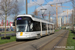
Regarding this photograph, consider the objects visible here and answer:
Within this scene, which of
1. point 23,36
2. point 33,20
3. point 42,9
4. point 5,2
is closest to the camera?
point 23,36

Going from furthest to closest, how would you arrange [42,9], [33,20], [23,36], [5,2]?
1. [42,9]
2. [5,2]
3. [33,20]
4. [23,36]

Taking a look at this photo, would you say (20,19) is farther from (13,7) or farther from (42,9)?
(42,9)

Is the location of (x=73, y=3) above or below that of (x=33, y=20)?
above

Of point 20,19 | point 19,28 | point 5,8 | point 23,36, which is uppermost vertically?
point 5,8

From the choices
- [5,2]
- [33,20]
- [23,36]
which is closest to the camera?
[23,36]

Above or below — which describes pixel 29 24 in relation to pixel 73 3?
below

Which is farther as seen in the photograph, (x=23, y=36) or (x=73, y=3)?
(x=73, y=3)

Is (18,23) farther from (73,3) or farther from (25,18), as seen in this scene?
(73,3)

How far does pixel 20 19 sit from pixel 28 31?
192 centimetres

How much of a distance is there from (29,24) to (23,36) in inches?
67.0

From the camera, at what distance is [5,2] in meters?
18.9

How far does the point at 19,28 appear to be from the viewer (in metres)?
16.5

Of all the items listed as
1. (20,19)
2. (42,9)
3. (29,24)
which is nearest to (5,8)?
(20,19)

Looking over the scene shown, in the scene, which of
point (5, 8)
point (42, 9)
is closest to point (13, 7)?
point (5, 8)
